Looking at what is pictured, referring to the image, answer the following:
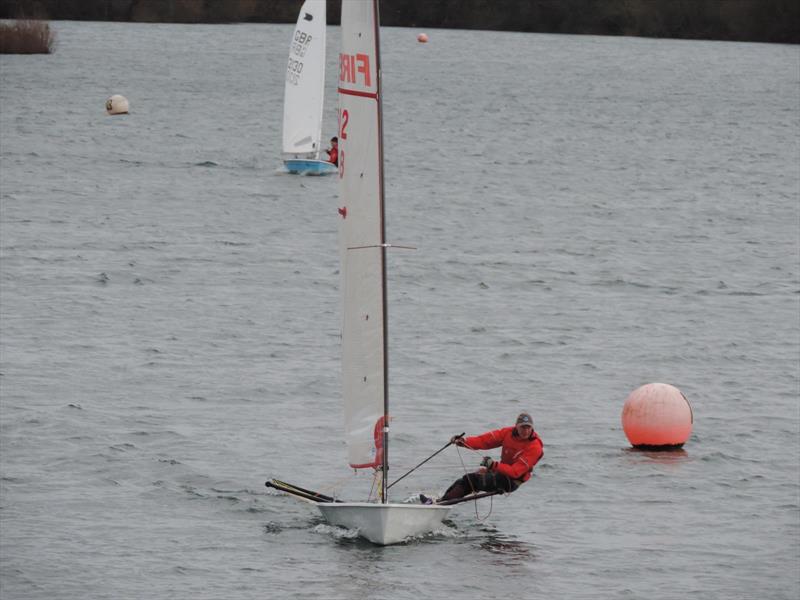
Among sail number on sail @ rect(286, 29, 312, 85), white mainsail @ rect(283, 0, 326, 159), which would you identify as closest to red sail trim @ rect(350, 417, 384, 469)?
white mainsail @ rect(283, 0, 326, 159)

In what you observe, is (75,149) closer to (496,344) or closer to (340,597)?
(496,344)

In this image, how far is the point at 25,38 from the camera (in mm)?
118562

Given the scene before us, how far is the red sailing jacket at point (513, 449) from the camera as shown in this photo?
22188 millimetres

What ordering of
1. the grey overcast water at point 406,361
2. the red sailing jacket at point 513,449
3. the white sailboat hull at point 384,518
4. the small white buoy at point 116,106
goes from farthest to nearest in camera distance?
the small white buoy at point 116,106 < the red sailing jacket at point 513,449 < the grey overcast water at point 406,361 < the white sailboat hull at point 384,518

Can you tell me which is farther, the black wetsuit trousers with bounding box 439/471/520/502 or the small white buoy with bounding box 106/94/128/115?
the small white buoy with bounding box 106/94/128/115

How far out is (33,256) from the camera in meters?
43.6

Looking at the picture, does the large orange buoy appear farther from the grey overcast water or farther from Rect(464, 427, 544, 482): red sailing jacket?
Rect(464, 427, 544, 482): red sailing jacket

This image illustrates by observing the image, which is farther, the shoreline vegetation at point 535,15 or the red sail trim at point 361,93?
the shoreline vegetation at point 535,15

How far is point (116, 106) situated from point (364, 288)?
221 feet

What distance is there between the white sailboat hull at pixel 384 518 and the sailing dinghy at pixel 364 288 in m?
0.01

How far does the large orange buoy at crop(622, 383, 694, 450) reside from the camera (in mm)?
26969

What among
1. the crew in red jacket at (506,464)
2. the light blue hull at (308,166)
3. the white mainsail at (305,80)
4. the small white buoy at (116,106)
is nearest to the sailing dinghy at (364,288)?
the crew in red jacket at (506,464)

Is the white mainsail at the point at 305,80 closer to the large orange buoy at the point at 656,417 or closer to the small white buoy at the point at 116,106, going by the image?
the small white buoy at the point at 116,106

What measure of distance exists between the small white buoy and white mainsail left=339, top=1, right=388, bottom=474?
217 feet
